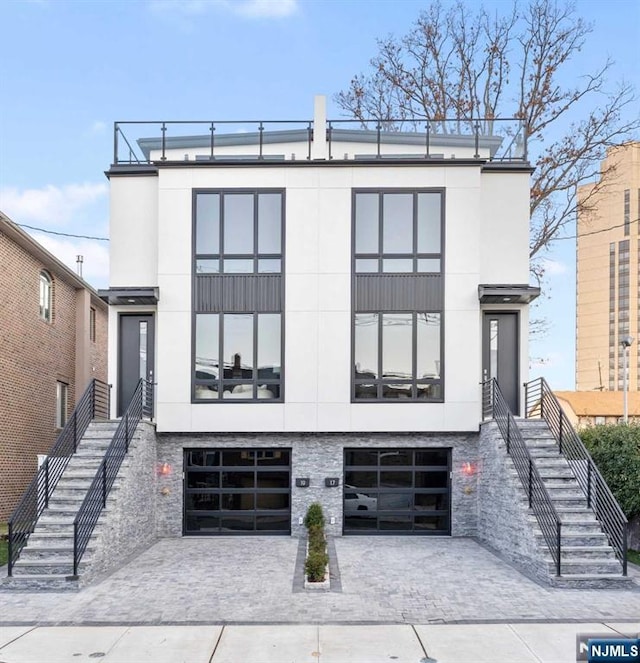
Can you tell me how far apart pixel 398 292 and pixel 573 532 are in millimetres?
5764

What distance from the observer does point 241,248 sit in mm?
12664

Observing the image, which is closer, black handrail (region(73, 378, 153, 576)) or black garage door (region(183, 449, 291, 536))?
black handrail (region(73, 378, 153, 576))

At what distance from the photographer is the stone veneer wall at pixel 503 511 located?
9148 mm

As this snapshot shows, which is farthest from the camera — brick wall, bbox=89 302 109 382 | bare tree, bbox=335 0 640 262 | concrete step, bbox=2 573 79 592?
brick wall, bbox=89 302 109 382

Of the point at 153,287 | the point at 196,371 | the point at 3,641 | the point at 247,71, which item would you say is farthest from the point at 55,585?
the point at 247,71

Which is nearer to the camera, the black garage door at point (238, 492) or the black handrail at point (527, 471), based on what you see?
the black handrail at point (527, 471)

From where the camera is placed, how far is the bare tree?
16812 mm

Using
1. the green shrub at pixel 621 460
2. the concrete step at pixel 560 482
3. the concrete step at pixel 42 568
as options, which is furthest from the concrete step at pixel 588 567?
the concrete step at pixel 42 568

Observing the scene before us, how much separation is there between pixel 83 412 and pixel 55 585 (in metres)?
4.34

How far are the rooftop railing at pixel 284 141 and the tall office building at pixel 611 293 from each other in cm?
8850

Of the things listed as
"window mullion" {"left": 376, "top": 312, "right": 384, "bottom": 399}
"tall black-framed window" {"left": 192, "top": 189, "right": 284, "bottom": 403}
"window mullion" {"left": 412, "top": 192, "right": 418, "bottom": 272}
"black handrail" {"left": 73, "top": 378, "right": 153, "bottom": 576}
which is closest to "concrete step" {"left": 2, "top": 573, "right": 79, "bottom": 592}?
"black handrail" {"left": 73, "top": 378, "right": 153, "bottom": 576}

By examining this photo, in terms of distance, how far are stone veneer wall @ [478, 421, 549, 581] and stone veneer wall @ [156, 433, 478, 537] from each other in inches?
14.3

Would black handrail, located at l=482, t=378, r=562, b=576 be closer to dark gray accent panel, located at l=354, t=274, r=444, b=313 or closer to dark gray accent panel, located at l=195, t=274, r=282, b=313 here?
dark gray accent panel, located at l=354, t=274, r=444, b=313

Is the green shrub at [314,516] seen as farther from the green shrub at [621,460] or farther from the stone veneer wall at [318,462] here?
the green shrub at [621,460]
